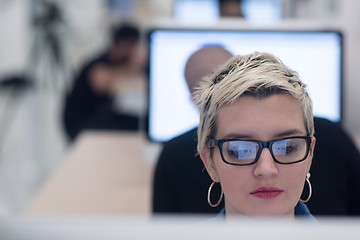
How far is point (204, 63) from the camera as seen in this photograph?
1.81 ft

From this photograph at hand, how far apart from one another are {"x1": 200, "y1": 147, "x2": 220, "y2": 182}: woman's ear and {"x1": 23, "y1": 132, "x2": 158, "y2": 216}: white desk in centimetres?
71

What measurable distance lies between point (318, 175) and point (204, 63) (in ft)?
0.48

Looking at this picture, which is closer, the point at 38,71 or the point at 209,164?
the point at 209,164

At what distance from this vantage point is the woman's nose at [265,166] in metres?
0.42

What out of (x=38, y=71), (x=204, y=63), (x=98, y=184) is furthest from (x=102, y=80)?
(x=204, y=63)

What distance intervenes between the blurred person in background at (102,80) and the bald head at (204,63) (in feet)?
6.02

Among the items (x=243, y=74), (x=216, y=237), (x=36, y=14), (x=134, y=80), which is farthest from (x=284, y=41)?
(x=36, y=14)

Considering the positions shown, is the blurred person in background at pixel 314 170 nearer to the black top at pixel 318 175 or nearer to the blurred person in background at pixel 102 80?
the black top at pixel 318 175

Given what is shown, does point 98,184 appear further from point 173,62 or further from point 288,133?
point 288,133

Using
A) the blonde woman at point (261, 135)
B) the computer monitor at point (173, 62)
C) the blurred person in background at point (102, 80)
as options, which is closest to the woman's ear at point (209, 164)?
the blonde woman at point (261, 135)

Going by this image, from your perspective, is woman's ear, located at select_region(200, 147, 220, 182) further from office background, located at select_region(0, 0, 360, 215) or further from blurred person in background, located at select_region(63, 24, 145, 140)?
office background, located at select_region(0, 0, 360, 215)

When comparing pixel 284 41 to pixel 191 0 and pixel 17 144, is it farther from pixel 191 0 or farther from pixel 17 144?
pixel 17 144

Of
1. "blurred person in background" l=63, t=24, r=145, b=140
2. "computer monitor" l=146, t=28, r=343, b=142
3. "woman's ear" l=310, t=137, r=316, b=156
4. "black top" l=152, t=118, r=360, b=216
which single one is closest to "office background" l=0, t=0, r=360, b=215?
"blurred person in background" l=63, t=24, r=145, b=140

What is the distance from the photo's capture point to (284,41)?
2.86ft
